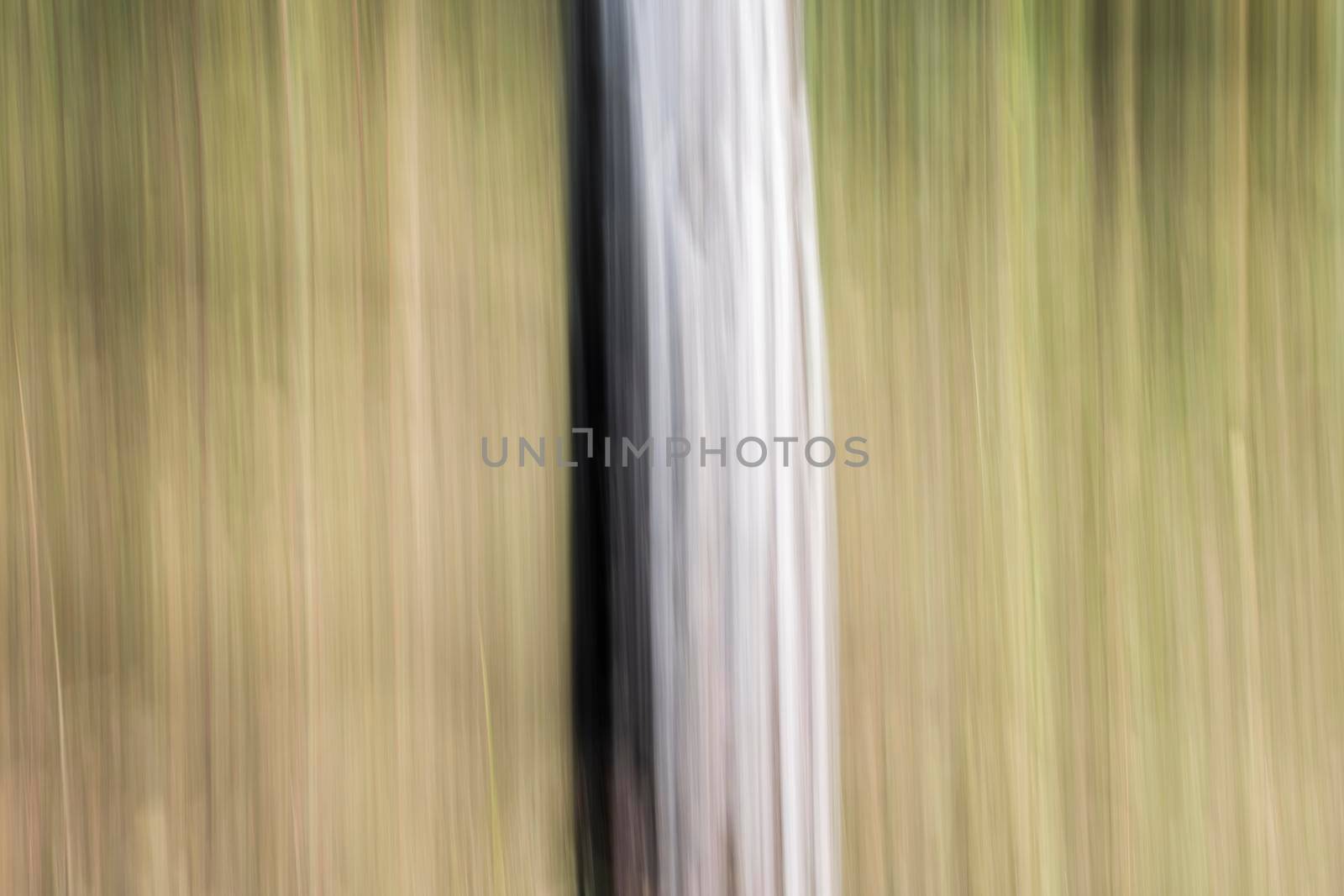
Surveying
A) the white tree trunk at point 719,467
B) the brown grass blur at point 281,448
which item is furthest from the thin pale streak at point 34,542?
the white tree trunk at point 719,467

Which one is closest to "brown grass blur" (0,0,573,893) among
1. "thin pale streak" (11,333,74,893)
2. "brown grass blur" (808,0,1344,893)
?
"thin pale streak" (11,333,74,893)

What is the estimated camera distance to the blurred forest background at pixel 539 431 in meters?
0.28

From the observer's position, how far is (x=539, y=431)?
1.00ft

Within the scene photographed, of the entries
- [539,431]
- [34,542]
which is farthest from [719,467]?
[34,542]

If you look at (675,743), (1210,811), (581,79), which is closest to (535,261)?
(581,79)

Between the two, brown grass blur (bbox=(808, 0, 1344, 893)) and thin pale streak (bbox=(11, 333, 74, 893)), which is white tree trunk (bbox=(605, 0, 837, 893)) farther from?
thin pale streak (bbox=(11, 333, 74, 893))

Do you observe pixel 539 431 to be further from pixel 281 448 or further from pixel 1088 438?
pixel 1088 438

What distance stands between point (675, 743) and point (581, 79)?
224mm

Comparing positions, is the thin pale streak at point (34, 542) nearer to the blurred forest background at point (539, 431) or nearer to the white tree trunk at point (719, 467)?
the blurred forest background at point (539, 431)

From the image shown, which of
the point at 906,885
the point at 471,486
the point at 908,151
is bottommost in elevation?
the point at 906,885

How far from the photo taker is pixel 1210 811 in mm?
335

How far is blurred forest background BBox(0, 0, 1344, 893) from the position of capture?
0.28 meters

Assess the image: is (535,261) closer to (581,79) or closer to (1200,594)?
(581,79)

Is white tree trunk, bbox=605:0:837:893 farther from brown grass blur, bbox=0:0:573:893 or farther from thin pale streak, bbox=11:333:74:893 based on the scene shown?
thin pale streak, bbox=11:333:74:893
